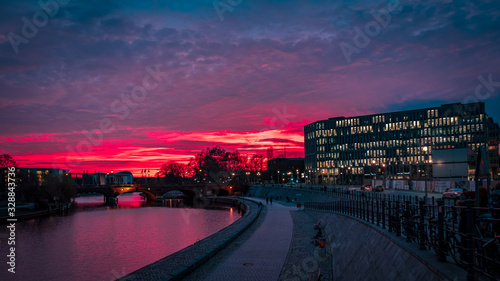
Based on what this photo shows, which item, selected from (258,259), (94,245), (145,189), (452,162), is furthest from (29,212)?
(452,162)

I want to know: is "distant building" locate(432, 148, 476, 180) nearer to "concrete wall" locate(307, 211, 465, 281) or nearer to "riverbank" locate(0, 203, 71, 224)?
"concrete wall" locate(307, 211, 465, 281)

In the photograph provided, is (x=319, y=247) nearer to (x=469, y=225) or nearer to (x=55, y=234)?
(x=469, y=225)

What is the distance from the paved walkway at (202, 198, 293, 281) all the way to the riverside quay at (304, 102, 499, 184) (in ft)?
359

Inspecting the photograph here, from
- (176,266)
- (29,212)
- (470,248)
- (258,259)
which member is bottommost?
(29,212)

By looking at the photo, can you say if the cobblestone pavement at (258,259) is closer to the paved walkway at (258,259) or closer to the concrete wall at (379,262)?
the paved walkway at (258,259)

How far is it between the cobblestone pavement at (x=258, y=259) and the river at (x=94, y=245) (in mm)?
9921

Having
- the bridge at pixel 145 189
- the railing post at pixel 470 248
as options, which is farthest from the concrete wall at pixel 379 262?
the bridge at pixel 145 189

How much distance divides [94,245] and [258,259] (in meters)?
27.4

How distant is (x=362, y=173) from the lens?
5974 inches

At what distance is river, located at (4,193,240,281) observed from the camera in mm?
30344

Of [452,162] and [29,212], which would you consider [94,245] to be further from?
[452,162]

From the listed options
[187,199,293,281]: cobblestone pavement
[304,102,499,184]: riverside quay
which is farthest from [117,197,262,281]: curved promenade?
[304,102,499,184]: riverside quay

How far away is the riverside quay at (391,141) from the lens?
443 ft

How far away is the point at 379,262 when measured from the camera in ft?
40.7
